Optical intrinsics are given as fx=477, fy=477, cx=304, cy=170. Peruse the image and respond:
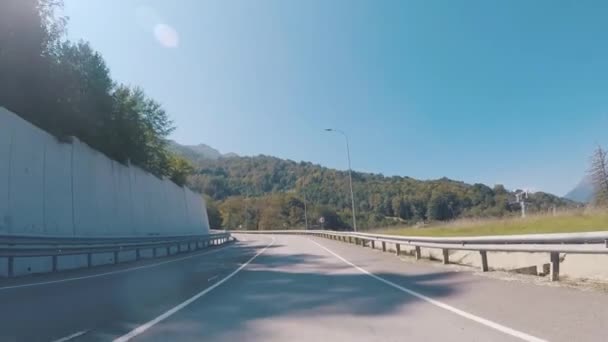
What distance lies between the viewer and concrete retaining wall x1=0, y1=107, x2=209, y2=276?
1758 cm

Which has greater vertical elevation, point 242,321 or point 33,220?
point 33,220

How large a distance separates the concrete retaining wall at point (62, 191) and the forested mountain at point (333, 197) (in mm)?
25983

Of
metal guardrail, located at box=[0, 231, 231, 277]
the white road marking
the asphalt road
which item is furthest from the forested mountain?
the white road marking

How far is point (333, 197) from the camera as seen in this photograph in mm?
127375

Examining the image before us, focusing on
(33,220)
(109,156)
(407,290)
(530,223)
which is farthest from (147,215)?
(407,290)

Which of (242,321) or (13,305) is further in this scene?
(13,305)

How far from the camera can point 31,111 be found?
2430 cm

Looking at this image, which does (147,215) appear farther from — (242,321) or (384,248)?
(242,321)

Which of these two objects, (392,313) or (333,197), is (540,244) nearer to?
(392,313)

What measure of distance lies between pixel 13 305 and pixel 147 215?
91.5ft

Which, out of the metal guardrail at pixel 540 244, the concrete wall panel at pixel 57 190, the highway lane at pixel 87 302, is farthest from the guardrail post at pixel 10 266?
the metal guardrail at pixel 540 244

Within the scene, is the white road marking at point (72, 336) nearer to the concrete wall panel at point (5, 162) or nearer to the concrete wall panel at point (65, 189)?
the concrete wall panel at point (65, 189)

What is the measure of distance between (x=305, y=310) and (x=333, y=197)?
119427mm

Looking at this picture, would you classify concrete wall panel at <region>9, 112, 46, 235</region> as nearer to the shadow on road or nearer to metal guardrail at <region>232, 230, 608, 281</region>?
the shadow on road
